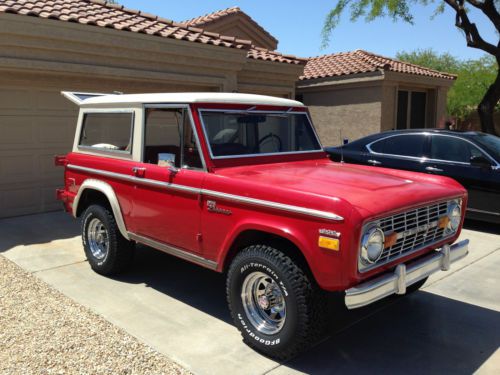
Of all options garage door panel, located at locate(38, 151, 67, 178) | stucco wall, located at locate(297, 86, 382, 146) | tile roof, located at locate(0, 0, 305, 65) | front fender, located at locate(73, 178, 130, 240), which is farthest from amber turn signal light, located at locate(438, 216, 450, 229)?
stucco wall, located at locate(297, 86, 382, 146)

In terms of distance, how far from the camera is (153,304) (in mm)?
4469

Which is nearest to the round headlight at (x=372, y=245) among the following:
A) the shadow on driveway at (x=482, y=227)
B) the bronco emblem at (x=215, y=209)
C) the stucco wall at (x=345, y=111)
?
the bronco emblem at (x=215, y=209)

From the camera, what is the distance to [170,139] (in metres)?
4.61

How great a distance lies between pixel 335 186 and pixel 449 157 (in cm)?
473

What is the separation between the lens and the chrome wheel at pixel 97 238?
5.17 meters

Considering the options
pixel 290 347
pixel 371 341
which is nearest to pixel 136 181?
pixel 290 347

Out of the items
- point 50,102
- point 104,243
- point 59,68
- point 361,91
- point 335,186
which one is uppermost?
point 59,68

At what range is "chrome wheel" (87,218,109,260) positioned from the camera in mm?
5172

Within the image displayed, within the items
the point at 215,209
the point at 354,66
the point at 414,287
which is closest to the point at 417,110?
the point at 354,66

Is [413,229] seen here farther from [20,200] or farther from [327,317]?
[20,200]

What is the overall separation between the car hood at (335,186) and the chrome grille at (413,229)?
8 cm

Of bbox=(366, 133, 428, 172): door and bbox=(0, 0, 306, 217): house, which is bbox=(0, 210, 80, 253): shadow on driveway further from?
bbox=(366, 133, 428, 172): door

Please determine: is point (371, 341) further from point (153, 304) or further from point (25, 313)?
point (25, 313)

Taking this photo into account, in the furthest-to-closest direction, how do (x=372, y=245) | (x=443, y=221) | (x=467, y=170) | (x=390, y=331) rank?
(x=467, y=170) → (x=390, y=331) → (x=443, y=221) → (x=372, y=245)
